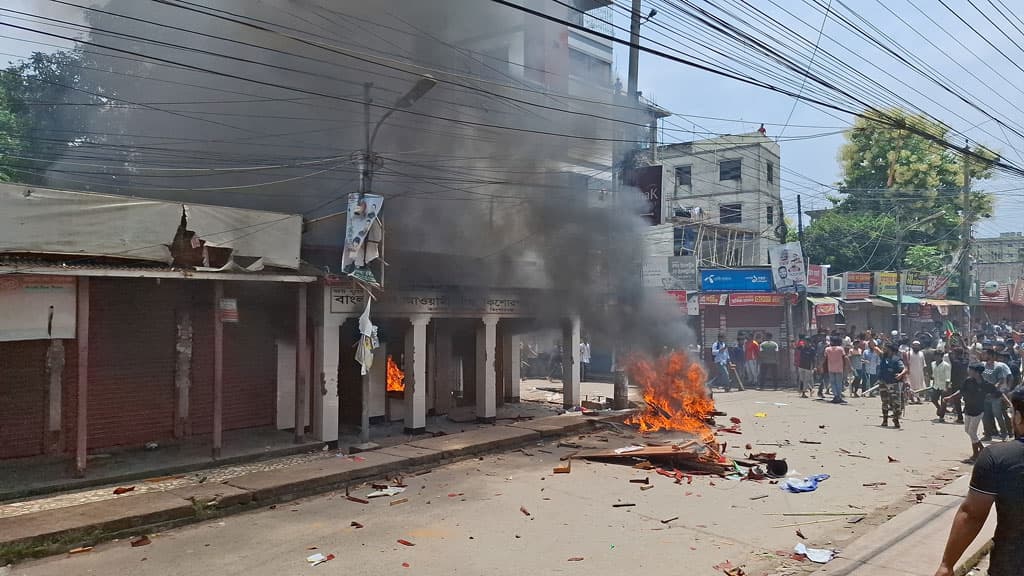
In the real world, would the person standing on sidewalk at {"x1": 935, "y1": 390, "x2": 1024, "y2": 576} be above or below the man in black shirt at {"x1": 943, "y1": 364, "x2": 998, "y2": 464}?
above

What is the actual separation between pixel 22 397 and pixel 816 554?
1054 centimetres

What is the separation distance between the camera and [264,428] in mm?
12742

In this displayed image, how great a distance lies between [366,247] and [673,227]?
2151 cm

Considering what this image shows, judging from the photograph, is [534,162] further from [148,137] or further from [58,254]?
[58,254]

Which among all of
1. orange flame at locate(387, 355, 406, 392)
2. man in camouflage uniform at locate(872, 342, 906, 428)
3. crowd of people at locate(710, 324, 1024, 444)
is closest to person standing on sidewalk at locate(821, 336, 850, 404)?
crowd of people at locate(710, 324, 1024, 444)

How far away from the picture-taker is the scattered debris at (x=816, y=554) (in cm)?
597

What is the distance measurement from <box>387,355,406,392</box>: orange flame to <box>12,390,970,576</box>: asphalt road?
4.32 metres

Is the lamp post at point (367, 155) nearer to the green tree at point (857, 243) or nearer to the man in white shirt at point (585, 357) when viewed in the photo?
the man in white shirt at point (585, 357)

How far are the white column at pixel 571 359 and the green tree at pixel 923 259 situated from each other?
96.3ft

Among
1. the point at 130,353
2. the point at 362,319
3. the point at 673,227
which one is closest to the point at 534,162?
the point at 362,319

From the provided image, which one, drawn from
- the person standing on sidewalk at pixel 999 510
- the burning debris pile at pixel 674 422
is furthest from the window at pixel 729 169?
the person standing on sidewalk at pixel 999 510

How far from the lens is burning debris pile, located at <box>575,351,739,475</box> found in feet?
33.4

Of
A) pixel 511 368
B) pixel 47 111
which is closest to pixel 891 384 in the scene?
pixel 511 368

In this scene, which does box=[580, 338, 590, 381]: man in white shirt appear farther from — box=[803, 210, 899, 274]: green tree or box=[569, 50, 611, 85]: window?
box=[803, 210, 899, 274]: green tree
